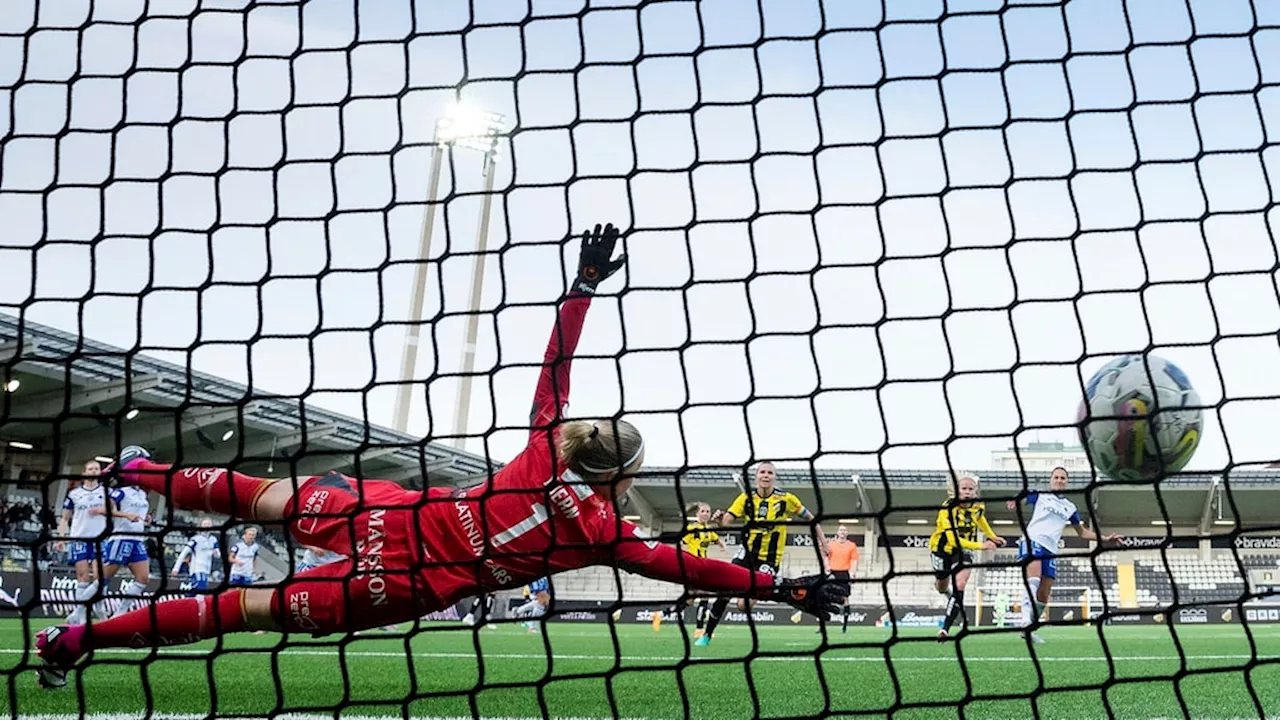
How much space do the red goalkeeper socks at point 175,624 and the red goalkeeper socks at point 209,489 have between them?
288 millimetres

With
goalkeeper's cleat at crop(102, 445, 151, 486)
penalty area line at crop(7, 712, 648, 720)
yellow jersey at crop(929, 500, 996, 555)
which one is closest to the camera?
goalkeeper's cleat at crop(102, 445, 151, 486)

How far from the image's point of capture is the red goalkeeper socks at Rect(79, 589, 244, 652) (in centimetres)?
397

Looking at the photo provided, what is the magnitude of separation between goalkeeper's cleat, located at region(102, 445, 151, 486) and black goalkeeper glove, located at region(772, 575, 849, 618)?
6.67ft

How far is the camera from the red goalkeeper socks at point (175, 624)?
3967mm

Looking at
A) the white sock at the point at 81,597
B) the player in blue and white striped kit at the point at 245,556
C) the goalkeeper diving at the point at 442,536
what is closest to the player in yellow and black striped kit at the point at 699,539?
the goalkeeper diving at the point at 442,536

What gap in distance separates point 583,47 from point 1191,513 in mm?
31236

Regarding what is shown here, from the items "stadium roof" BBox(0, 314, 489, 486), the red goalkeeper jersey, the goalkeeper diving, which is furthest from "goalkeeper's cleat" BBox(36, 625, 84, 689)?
"stadium roof" BBox(0, 314, 489, 486)

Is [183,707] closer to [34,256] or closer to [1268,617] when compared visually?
[34,256]

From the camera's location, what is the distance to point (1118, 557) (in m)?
31.2

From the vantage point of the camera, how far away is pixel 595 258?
3.86 metres

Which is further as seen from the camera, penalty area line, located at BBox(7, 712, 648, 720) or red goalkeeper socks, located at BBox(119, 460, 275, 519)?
penalty area line, located at BBox(7, 712, 648, 720)

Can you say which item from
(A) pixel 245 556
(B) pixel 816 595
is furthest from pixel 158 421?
(B) pixel 816 595

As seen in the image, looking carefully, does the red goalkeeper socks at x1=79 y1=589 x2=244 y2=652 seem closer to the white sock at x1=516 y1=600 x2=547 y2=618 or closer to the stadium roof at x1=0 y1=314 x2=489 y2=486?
the stadium roof at x1=0 y1=314 x2=489 y2=486

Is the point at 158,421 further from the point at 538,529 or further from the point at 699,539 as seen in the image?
the point at 538,529
